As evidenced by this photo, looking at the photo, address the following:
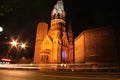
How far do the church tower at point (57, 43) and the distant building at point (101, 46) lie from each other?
9.29 meters

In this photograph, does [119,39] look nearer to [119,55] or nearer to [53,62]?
[119,55]

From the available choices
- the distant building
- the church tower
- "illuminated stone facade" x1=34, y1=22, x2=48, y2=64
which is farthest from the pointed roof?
the distant building

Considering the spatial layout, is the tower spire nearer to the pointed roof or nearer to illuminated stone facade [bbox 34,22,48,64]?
the pointed roof

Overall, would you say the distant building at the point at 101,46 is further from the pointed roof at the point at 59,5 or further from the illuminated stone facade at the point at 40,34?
the illuminated stone facade at the point at 40,34

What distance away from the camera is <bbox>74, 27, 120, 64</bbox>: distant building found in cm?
5231

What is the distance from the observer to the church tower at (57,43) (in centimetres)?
6731

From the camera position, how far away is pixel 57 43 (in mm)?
68312

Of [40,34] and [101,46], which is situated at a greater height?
[40,34]

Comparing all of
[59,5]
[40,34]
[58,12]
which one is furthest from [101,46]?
[59,5]

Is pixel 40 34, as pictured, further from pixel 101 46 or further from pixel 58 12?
pixel 101 46

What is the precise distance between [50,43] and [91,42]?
17.5 m

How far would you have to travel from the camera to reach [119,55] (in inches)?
2004

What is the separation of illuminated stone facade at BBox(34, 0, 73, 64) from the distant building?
9370 mm

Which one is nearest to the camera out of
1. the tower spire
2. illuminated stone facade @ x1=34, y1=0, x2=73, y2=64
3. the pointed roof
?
illuminated stone facade @ x1=34, y1=0, x2=73, y2=64
